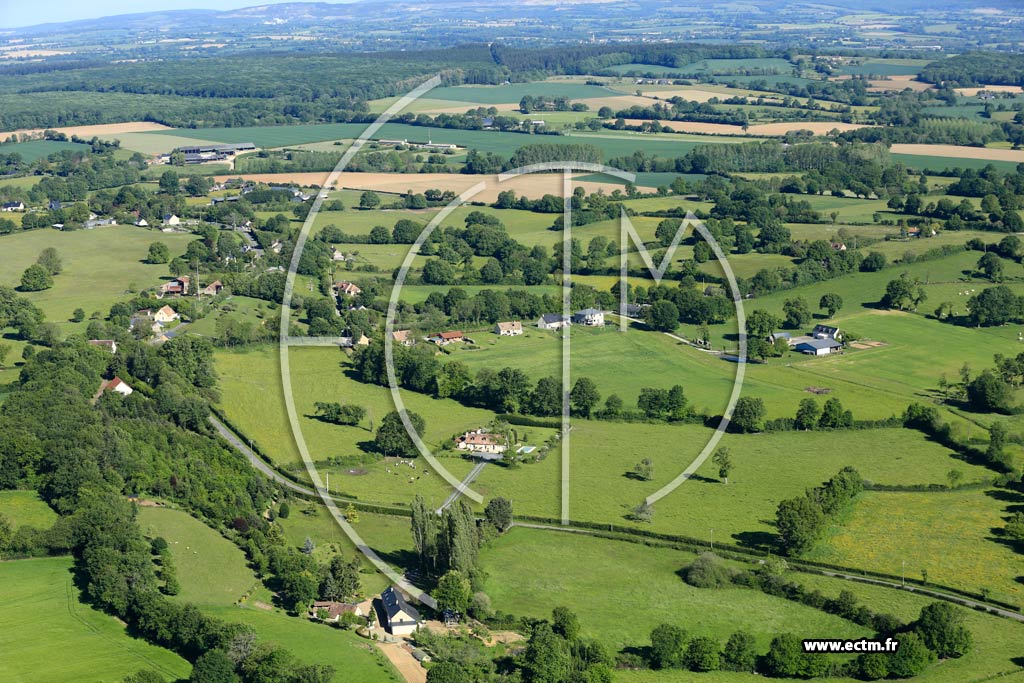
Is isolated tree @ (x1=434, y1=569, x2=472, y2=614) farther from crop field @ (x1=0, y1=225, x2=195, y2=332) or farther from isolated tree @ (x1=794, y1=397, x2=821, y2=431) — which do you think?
crop field @ (x1=0, y1=225, x2=195, y2=332)

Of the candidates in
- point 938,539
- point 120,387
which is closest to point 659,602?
point 938,539

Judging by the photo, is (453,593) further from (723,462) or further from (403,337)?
(403,337)

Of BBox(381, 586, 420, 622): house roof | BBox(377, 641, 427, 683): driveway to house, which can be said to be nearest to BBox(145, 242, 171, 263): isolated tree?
BBox(381, 586, 420, 622): house roof

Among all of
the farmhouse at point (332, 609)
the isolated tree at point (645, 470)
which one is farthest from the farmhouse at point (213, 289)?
the farmhouse at point (332, 609)

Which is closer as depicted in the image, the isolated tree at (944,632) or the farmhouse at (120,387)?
the isolated tree at (944,632)

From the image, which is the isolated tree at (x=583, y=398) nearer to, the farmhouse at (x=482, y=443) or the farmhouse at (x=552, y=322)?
the farmhouse at (x=482, y=443)

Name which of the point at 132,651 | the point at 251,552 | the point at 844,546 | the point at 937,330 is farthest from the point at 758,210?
the point at 132,651
